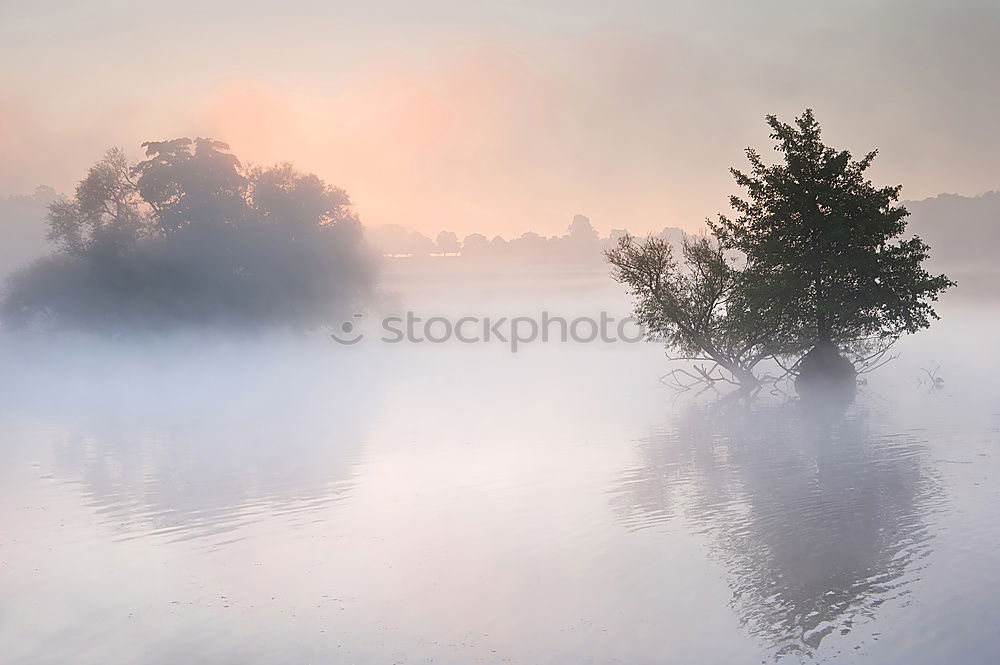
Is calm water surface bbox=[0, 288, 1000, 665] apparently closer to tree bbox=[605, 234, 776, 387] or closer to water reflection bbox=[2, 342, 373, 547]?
water reflection bbox=[2, 342, 373, 547]

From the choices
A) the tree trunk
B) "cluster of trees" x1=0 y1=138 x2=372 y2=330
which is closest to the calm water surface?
the tree trunk

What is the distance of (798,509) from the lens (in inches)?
711

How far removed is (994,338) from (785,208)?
140 feet

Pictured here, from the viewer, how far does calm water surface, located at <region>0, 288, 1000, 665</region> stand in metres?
11.8

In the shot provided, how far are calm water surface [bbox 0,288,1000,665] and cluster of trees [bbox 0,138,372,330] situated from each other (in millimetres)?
30248

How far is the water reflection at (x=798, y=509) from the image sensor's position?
1250 centimetres

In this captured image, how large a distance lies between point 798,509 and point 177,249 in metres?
56.4

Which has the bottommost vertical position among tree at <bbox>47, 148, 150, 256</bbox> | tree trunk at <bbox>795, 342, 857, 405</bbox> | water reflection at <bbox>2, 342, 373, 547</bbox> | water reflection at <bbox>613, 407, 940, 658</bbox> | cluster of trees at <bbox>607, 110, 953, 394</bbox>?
water reflection at <bbox>2, 342, 373, 547</bbox>

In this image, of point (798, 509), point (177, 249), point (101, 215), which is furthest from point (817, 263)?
point (101, 215)

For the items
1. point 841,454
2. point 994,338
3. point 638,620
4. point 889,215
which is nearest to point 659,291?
point 889,215

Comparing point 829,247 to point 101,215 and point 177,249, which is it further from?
point 101,215

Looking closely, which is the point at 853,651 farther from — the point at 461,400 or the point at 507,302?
the point at 507,302

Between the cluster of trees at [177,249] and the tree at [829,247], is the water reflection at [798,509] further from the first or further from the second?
the cluster of trees at [177,249]

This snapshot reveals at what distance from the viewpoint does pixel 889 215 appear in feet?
118
